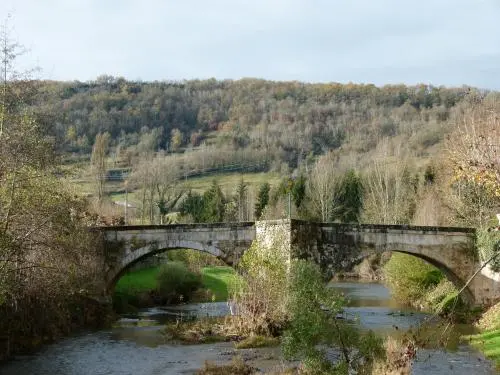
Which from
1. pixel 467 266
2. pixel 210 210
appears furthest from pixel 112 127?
pixel 467 266

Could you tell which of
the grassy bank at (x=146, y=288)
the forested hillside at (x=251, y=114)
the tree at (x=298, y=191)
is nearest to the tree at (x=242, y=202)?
the tree at (x=298, y=191)

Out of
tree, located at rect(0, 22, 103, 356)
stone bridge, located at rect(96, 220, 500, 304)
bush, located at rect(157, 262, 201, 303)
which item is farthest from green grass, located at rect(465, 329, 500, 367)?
bush, located at rect(157, 262, 201, 303)

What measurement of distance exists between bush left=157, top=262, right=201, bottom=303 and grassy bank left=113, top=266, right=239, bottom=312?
0.47 m

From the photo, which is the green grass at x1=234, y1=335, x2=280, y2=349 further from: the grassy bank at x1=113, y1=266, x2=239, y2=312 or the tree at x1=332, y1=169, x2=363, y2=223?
the tree at x1=332, y1=169, x2=363, y2=223

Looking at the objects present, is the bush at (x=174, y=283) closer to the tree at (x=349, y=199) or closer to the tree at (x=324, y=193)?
the tree at (x=324, y=193)

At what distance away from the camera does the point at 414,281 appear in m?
37.8

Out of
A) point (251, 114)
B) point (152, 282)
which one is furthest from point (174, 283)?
point (251, 114)

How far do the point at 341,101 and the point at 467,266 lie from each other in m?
101

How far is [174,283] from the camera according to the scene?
4112 centimetres

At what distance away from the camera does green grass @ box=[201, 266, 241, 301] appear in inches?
1684

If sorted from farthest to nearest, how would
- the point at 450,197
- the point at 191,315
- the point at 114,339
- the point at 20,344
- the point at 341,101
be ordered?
the point at 341,101, the point at 450,197, the point at 191,315, the point at 114,339, the point at 20,344

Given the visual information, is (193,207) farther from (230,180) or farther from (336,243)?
(336,243)

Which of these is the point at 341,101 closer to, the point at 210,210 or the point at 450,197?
the point at 210,210

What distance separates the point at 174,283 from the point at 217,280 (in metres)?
7.72
